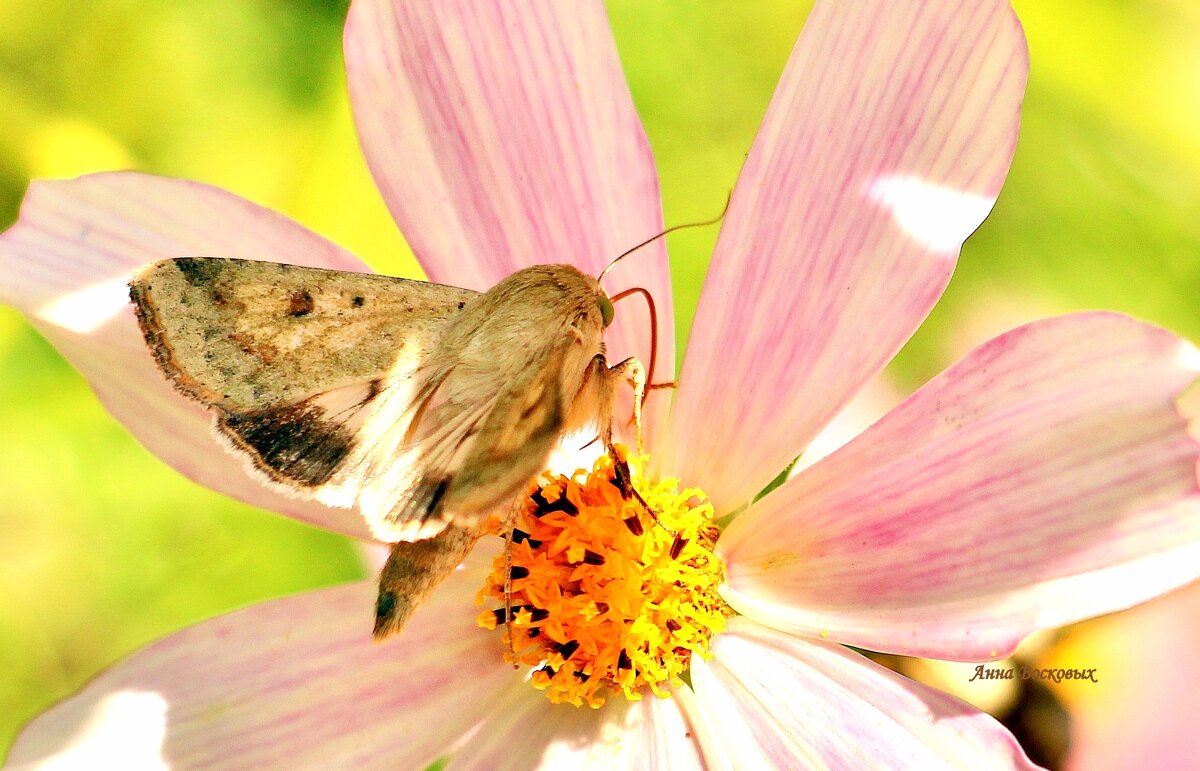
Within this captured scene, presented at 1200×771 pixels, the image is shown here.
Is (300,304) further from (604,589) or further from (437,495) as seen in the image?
(604,589)

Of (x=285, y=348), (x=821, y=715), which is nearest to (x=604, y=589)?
(x=821, y=715)

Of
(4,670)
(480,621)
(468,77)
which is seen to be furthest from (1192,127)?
(4,670)

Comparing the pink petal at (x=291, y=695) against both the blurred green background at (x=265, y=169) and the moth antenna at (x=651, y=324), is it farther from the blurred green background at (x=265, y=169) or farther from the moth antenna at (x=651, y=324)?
the blurred green background at (x=265, y=169)

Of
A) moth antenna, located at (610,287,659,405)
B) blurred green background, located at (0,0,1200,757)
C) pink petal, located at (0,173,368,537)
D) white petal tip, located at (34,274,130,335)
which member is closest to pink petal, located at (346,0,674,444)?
moth antenna, located at (610,287,659,405)

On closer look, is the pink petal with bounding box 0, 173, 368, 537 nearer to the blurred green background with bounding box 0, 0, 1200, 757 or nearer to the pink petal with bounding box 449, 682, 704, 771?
the pink petal with bounding box 449, 682, 704, 771

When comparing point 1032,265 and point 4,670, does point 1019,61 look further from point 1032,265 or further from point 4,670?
point 4,670

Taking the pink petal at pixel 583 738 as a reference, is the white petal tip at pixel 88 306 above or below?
above

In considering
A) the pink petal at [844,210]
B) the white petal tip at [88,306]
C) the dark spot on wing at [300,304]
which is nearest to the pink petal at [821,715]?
the pink petal at [844,210]
